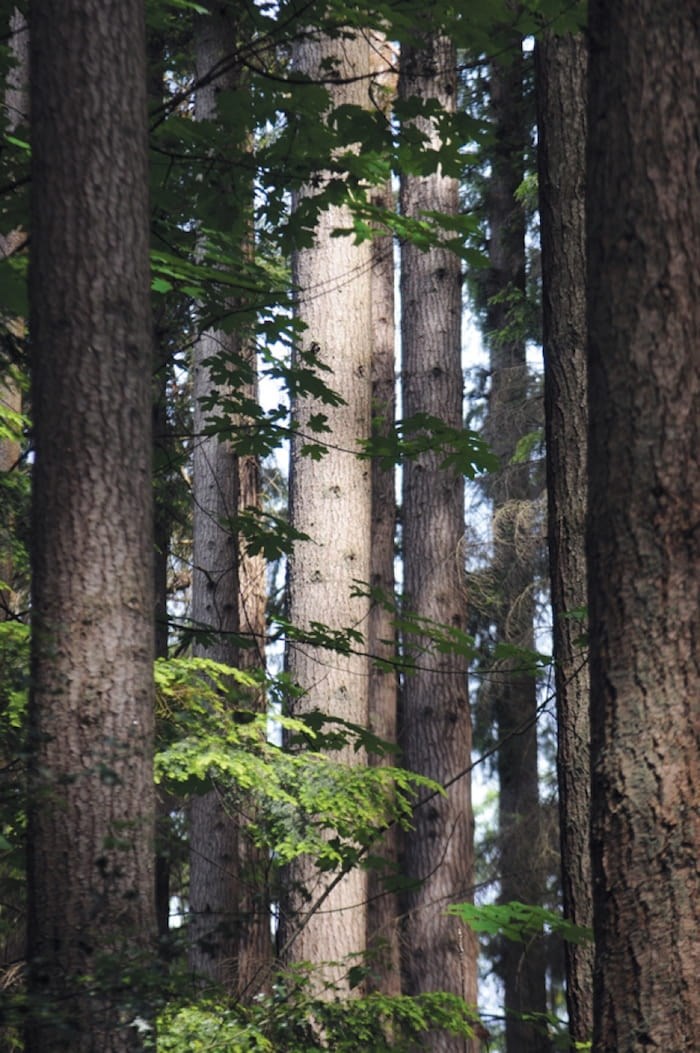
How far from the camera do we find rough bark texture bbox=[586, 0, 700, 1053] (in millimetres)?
3926

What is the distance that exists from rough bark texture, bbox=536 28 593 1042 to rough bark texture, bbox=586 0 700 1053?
7.96 ft

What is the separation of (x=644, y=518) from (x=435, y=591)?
9134mm

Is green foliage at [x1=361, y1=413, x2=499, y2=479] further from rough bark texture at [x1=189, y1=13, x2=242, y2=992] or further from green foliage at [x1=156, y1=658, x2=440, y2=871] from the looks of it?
rough bark texture at [x1=189, y1=13, x2=242, y2=992]

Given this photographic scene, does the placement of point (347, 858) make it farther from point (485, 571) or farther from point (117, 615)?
point (485, 571)

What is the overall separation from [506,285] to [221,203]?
13.5m

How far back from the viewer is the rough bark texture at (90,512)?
A: 13.7 feet

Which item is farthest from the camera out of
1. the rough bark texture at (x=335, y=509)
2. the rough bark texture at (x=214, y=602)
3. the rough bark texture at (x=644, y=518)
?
the rough bark texture at (x=214, y=602)

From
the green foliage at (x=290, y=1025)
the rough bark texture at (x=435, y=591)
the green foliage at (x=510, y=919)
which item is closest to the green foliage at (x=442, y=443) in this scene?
the green foliage at (x=510, y=919)

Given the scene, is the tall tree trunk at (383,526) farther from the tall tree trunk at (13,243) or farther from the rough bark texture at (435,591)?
the tall tree trunk at (13,243)

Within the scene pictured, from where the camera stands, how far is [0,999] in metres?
3.32

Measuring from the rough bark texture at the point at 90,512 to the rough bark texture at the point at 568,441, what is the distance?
113 inches

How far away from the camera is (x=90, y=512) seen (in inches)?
175

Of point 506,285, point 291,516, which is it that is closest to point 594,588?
point 291,516

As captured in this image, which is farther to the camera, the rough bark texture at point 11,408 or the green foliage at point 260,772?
the rough bark texture at point 11,408
